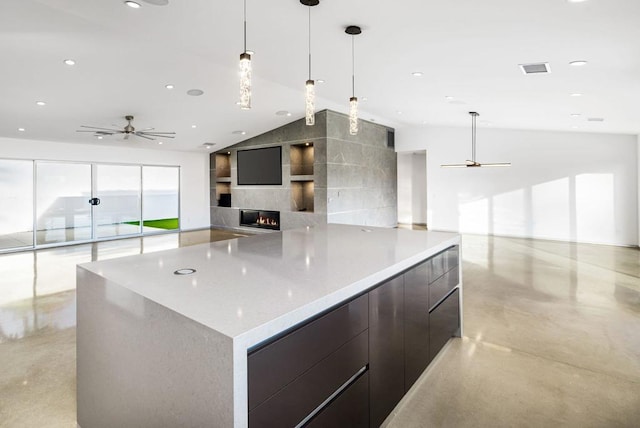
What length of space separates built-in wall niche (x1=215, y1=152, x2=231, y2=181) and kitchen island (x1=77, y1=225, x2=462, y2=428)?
9.58m

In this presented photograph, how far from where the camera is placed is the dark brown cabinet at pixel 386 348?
68.9 inches

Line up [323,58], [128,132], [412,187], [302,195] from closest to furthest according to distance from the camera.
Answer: [323,58], [128,132], [302,195], [412,187]

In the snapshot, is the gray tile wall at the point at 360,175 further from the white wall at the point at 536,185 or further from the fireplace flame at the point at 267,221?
the fireplace flame at the point at 267,221

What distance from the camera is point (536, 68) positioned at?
153 inches

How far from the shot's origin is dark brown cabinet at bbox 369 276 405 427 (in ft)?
5.74

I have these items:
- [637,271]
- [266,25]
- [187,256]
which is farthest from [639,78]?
[187,256]

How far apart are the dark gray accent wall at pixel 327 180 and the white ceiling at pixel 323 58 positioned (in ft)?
4.54

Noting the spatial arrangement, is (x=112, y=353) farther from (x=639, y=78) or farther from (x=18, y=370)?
(x=639, y=78)

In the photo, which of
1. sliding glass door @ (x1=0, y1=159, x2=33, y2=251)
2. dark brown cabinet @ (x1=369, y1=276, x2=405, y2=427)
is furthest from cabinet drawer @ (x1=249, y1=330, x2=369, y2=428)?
sliding glass door @ (x1=0, y1=159, x2=33, y2=251)

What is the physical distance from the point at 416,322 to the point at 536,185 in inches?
323

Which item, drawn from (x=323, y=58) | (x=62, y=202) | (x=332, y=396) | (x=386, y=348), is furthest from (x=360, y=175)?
(x=332, y=396)

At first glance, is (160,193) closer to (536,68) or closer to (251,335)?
(536,68)

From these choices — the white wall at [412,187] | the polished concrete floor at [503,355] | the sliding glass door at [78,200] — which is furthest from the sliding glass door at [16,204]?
the white wall at [412,187]

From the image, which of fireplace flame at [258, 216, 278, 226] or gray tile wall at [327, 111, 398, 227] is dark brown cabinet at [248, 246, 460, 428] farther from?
fireplace flame at [258, 216, 278, 226]
